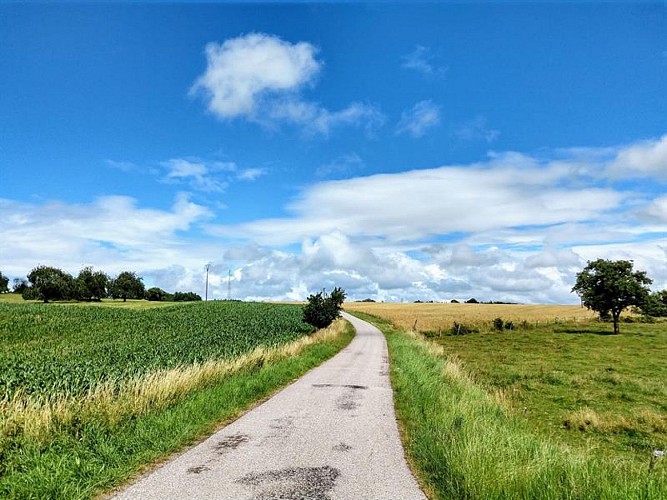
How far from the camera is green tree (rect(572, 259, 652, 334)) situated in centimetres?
5166

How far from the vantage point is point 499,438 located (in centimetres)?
804

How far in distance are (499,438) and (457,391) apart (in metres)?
6.19

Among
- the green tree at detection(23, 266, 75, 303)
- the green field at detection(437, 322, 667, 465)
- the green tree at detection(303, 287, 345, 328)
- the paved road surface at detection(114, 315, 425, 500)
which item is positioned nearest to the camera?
the paved road surface at detection(114, 315, 425, 500)

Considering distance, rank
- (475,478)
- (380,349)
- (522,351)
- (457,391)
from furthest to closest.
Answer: (522,351), (380,349), (457,391), (475,478)

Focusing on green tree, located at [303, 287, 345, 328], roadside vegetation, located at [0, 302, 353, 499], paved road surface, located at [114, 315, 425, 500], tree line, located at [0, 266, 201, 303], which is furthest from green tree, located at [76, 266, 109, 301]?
paved road surface, located at [114, 315, 425, 500]

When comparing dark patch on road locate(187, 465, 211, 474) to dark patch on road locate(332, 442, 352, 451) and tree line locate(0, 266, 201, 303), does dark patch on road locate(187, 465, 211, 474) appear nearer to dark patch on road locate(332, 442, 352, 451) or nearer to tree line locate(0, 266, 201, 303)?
dark patch on road locate(332, 442, 352, 451)

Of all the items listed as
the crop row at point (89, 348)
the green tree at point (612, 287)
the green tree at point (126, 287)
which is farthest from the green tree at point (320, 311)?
the green tree at point (126, 287)

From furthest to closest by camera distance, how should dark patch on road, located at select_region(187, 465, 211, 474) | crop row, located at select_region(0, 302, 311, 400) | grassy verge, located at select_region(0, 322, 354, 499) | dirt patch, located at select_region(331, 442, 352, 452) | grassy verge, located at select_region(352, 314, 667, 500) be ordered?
1. crop row, located at select_region(0, 302, 311, 400)
2. dirt patch, located at select_region(331, 442, 352, 452)
3. dark patch on road, located at select_region(187, 465, 211, 474)
4. grassy verge, located at select_region(0, 322, 354, 499)
5. grassy verge, located at select_region(352, 314, 667, 500)

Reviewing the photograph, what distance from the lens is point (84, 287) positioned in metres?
116

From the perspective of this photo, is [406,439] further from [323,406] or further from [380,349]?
[380,349]

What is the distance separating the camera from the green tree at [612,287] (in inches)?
2034

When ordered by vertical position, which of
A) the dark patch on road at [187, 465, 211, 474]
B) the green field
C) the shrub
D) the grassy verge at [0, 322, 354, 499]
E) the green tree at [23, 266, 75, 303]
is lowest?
the green field

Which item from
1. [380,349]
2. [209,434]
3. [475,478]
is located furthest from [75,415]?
[380,349]

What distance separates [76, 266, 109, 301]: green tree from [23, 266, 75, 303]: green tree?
9.85ft
